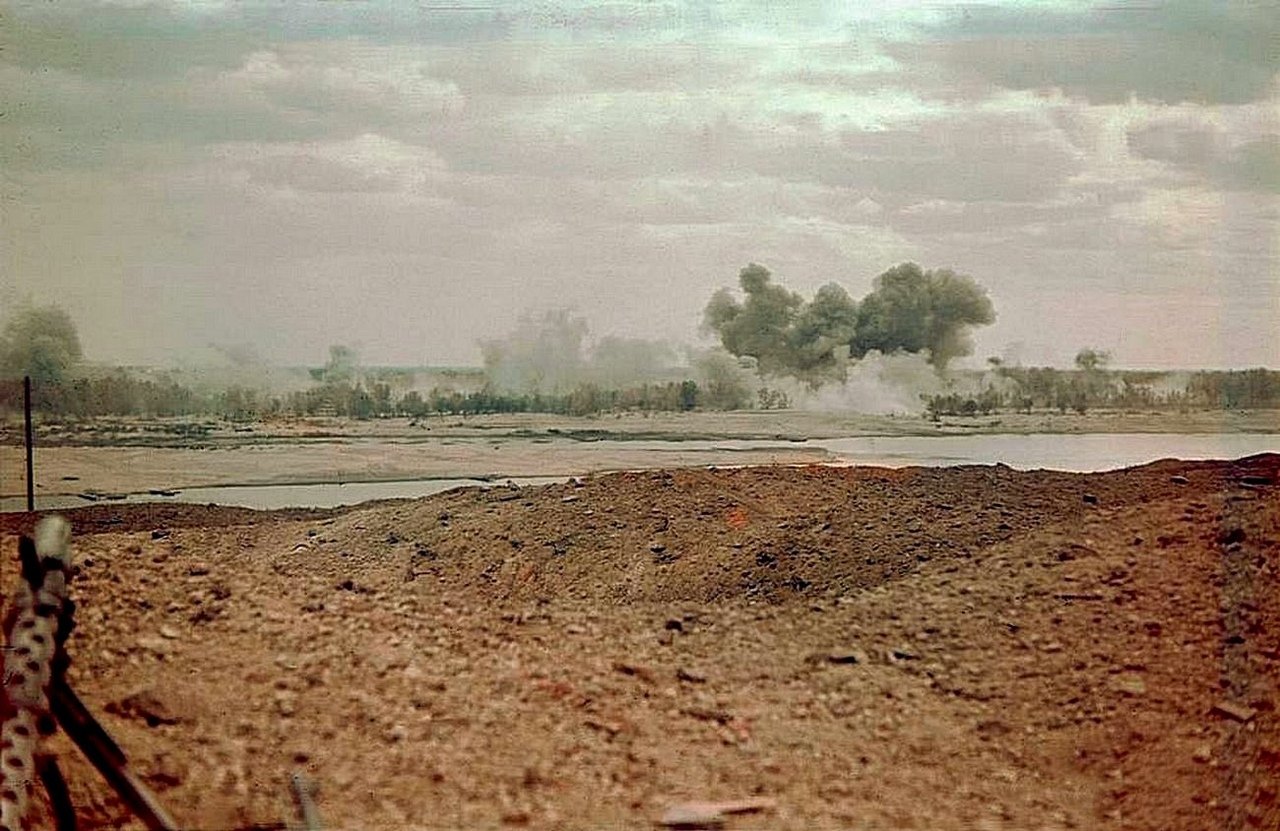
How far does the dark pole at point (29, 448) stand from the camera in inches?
123

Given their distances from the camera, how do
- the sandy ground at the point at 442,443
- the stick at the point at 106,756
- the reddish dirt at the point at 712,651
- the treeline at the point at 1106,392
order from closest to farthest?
the stick at the point at 106,756 < the reddish dirt at the point at 712,651 < the sandy ground at the point at 442,443 < the treeline at the point at 1106,392

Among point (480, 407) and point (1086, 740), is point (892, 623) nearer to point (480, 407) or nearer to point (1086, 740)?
point (1086, 740)

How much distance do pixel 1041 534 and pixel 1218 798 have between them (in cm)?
75

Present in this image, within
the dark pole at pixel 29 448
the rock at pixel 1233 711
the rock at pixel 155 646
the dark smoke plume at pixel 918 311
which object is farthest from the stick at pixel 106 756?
the rock at pixel 1233 711

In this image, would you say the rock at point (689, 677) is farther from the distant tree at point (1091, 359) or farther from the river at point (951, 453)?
the distant tree at point (1091, 359)

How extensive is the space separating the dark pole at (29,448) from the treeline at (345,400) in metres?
0.01

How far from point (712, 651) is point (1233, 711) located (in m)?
1.19

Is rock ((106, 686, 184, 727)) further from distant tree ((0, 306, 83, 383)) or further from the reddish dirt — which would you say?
distant tree ((0, 306, 83, 383))

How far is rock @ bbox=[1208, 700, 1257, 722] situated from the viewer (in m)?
2.82

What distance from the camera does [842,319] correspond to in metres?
3.29

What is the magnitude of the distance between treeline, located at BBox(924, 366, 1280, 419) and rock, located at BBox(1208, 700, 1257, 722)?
0.87 m

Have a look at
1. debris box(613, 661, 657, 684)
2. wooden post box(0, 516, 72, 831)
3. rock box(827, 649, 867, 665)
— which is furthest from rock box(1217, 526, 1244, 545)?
wooden post box(0, 516, 72, 831)

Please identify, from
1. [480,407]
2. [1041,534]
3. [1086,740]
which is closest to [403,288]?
[480,407]

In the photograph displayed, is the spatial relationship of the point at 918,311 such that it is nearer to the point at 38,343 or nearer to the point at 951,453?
the point at 951,453
